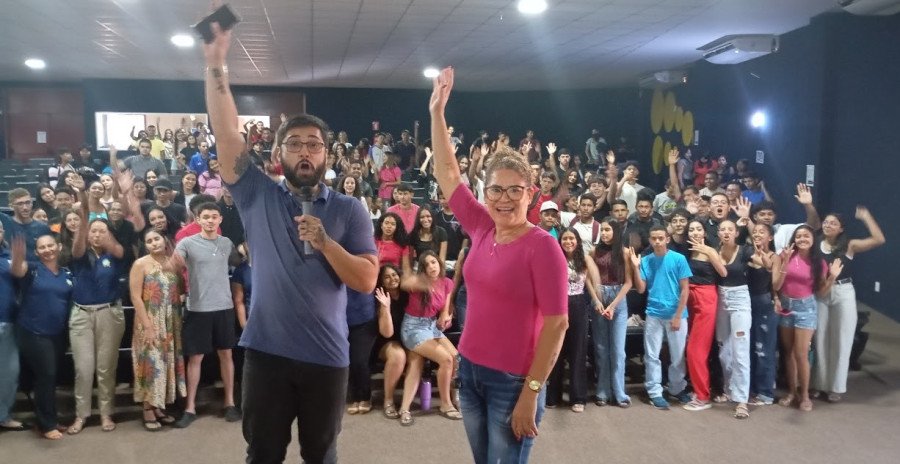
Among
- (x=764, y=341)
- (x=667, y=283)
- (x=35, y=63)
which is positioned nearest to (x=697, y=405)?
(x=764, y=341)

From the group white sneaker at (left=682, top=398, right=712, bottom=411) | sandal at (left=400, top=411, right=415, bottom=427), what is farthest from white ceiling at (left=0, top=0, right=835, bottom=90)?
white sneaker at (left=682, top=398, right=712, bottom=411)

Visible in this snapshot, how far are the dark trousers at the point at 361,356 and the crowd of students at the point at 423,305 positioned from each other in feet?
0.03

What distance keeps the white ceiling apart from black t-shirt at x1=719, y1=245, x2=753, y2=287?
3.40 metres

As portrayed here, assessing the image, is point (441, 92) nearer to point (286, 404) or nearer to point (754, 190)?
point (286, 404)

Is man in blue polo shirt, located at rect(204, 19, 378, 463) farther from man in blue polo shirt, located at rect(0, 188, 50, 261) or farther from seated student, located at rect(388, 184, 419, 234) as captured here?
seated student, located at rect(388, 184, 419, 234)

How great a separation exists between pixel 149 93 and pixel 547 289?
667 inches

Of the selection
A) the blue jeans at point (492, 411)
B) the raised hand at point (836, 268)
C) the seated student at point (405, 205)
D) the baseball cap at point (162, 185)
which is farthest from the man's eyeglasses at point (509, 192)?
the baseball cap at point (162, 185)

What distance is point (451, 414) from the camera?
4.56 m

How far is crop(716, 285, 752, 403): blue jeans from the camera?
15.5 ft

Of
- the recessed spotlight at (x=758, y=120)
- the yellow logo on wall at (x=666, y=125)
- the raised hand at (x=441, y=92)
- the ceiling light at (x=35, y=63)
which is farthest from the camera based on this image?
the yellow logo on wall at (x=666, y=125)

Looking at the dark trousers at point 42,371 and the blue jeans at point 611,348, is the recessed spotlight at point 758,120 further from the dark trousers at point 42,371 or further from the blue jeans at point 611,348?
the dark trousers at point 42,371

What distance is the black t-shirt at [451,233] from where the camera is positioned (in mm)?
6508

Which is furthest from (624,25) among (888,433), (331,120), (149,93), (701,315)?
(149,93)

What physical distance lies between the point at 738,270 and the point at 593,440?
1.66 meters
